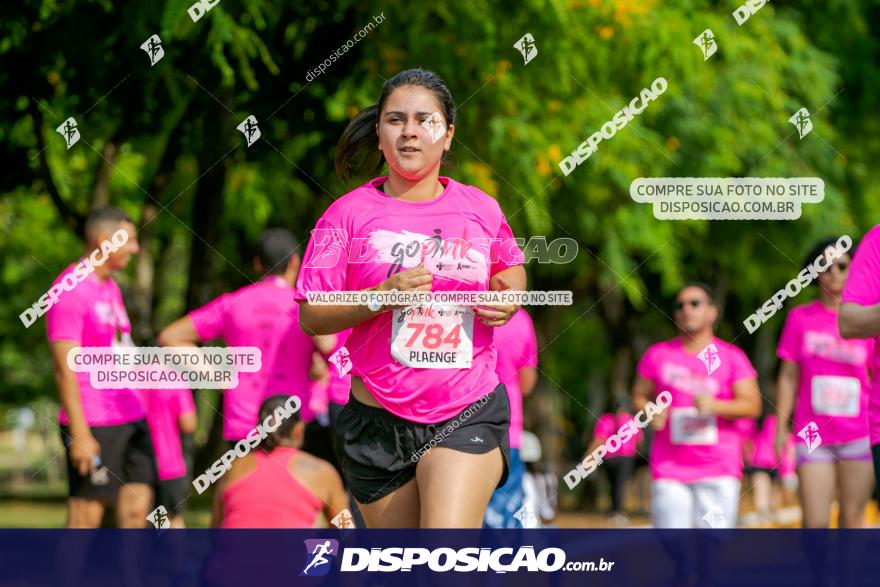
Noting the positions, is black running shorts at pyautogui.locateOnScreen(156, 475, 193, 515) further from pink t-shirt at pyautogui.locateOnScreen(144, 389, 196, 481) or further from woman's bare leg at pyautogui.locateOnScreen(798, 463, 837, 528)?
woman's bare leg at pyautogui.locateOnScreen(798, 463, 837, 528)

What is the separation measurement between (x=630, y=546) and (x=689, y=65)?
3732 millimetres

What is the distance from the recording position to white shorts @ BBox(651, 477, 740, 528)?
8.58 m

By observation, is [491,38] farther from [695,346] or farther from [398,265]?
[398,265]

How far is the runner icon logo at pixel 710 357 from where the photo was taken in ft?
28.4

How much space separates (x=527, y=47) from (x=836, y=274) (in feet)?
10.6

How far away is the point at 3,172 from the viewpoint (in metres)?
11.0

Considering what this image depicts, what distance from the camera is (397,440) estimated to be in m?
4.89

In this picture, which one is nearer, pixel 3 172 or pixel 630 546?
pixel 3 172

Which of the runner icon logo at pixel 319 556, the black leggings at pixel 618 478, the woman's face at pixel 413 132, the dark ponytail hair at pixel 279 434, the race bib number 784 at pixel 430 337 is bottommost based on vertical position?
the runner icon logo at pixel 319 556

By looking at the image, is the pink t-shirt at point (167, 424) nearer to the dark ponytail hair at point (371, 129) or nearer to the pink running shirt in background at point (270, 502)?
the pink running shirt in background at point (270, 502)

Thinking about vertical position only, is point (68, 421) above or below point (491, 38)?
below

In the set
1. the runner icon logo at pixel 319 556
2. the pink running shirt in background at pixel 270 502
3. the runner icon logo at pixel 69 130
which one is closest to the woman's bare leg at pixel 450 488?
the runner icon logo at pixel 319 556

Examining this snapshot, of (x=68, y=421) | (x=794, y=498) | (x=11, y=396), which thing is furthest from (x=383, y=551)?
(x=794, y=498)

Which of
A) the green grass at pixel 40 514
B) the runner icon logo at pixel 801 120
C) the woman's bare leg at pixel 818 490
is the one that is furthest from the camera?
the runner icon logo at pixel 801 120
